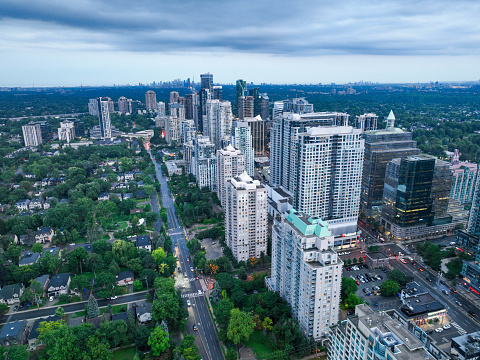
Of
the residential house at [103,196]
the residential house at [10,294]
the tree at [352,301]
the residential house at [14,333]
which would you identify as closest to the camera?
the residential house at [14,333]

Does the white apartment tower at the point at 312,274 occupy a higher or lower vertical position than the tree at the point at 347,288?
higher

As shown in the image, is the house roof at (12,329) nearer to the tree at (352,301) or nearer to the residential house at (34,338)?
the residential house at (34,338)

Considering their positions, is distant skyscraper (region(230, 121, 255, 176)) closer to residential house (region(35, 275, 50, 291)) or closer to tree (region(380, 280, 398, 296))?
tree (region(380, 280, 398, 296))

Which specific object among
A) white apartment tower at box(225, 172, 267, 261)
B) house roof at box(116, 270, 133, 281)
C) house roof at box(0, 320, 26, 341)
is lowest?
house roof at box(116, 270, 133, 281)

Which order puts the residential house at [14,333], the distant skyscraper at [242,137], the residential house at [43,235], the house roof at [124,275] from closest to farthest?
the residential house at [14,333] < the house roof at [124,275] < the residential house at [43,235] < the distant skyscraper at [242,137]

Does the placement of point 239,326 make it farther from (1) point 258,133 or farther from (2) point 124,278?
(1) point 258,133

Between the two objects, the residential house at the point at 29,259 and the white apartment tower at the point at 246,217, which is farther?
the white apartment tower at the point at 246,217

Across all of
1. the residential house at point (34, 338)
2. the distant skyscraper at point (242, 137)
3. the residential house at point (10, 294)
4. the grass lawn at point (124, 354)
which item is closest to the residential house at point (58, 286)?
the residential house at point (10, 294)

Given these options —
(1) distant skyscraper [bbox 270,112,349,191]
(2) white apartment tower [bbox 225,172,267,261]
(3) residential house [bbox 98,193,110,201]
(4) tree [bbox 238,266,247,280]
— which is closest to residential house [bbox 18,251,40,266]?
(3) residential house [bbox 98,193,110,201]
